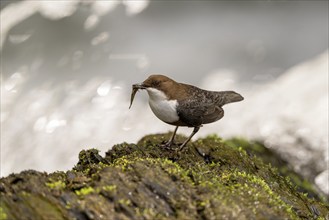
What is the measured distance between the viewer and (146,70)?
1153 centimetres

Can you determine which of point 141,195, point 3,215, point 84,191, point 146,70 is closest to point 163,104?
point 141,195

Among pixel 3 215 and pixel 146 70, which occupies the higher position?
pixel 146 70

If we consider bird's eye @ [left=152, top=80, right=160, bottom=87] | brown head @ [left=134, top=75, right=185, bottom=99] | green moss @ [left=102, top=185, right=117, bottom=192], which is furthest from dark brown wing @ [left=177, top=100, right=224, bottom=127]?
green moss @ [left=102, top=185, right=117, bottom=192]

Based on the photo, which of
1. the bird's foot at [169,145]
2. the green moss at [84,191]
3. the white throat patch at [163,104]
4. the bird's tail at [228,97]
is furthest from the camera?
the bird's tail at [228,97]

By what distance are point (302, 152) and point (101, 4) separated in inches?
237

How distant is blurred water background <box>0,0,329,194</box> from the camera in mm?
10070

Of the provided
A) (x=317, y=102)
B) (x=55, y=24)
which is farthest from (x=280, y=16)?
(x=55, y=24)

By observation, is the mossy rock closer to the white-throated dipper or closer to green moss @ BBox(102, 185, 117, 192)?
green moss @ BBox(102, 185, 117, 192)

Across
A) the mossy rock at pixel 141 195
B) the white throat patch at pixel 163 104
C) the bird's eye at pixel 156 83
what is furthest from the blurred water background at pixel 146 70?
the mossy rock at pixel 141 195

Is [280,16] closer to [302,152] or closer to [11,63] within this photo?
→ [302,152]

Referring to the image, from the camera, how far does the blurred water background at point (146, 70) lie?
10070 millimetres

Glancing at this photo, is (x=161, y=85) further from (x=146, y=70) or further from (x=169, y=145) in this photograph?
(x=146, y=70)

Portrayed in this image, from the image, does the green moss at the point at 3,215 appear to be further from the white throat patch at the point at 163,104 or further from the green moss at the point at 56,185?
the white throat patch at the point at 163,104

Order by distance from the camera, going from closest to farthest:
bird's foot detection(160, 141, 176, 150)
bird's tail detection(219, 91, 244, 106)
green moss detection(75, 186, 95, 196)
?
green moss detection(75, 186, 95, 196)
bird's foot detection(160, 141, 176, 150)
bird's tail detection(219, 91, 244, 106)
